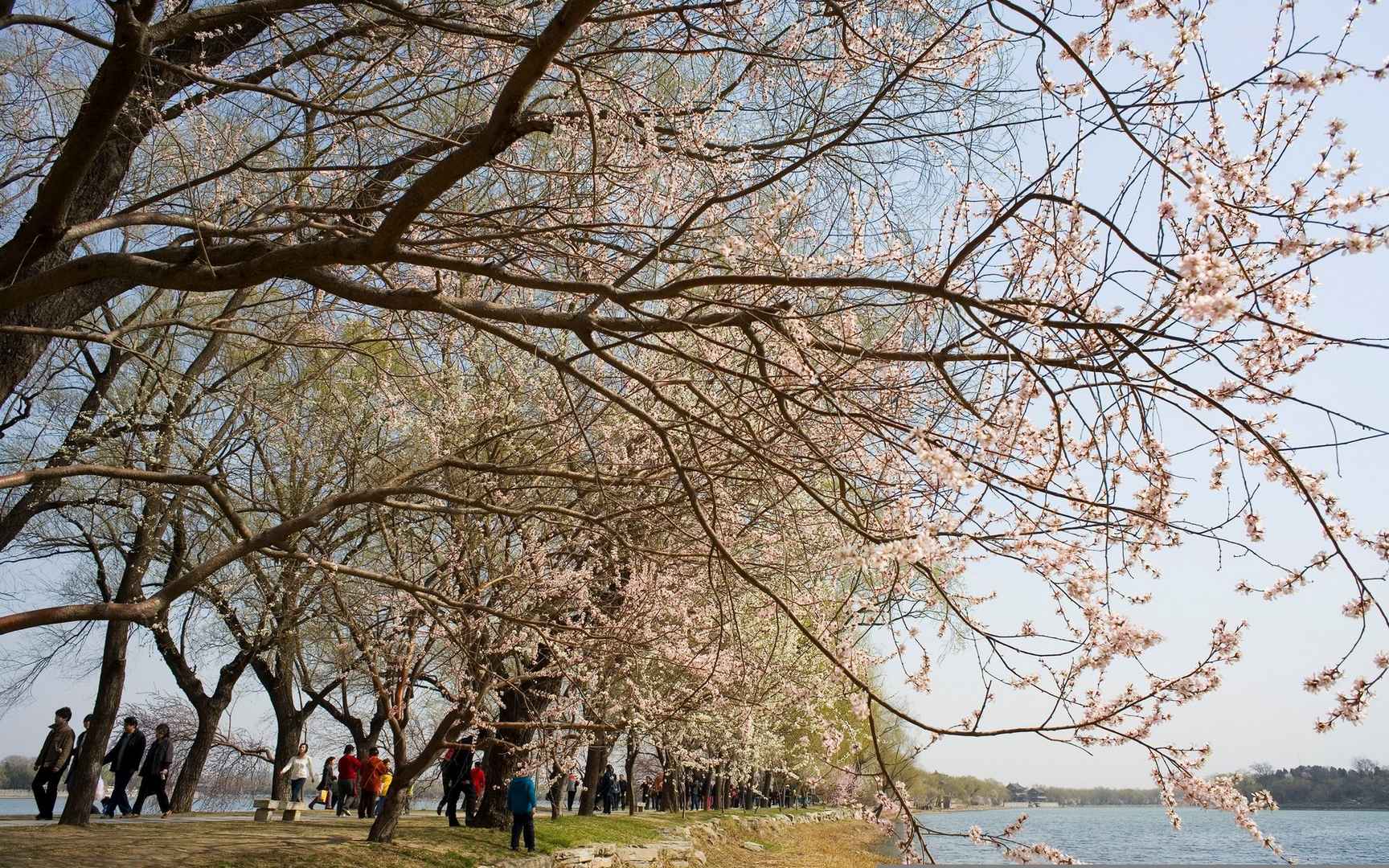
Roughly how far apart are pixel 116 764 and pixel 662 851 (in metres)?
7.73

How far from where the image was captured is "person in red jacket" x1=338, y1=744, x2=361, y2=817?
1983 cm

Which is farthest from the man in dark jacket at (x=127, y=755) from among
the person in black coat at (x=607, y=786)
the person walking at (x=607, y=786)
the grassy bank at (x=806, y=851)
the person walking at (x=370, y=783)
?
the person in black coat at (x=607, y=786)

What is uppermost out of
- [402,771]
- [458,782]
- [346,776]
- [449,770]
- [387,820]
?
[346,776]

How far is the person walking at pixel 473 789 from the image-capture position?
14.9 m

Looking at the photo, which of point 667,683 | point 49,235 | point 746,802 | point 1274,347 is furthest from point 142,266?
point 746,802

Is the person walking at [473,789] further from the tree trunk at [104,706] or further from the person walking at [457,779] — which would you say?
the tree trunk at [104,706]

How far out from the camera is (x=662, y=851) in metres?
14.5

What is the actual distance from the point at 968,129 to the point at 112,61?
156 inches

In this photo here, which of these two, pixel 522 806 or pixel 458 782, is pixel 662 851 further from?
pixel 522 806

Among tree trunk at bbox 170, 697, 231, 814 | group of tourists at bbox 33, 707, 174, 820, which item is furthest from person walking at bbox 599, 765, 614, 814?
group of tourists at bbox 33, 707, 174, 820

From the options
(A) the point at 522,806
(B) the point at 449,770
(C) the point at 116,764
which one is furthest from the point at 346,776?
(A) the point at 522,806

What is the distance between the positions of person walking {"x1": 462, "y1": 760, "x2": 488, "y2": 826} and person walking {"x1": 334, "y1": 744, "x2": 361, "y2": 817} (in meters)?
3.51

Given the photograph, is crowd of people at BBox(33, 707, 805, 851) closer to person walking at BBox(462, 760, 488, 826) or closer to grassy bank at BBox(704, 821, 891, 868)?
person walking at BBox(462, 760, 488, 826)

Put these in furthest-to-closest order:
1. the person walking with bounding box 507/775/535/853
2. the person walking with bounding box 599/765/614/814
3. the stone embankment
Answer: the person walking with bounding box 599/765/614/814, the stone embankment, the person walking with bounding box 507/775/535/853
